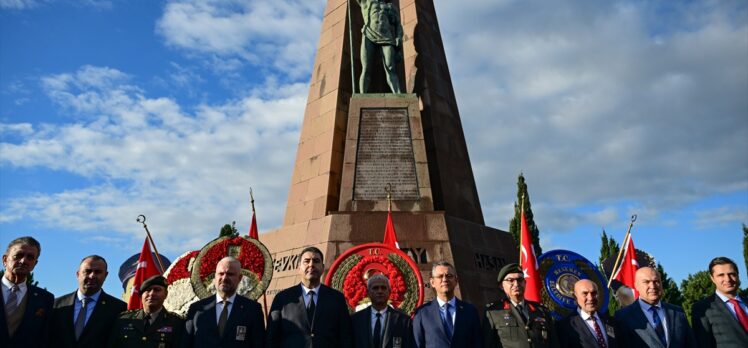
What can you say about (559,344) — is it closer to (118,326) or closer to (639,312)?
(639,312)

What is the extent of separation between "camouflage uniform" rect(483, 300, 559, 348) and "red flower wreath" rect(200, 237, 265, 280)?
13.0ft

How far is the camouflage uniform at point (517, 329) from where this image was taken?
459 cm

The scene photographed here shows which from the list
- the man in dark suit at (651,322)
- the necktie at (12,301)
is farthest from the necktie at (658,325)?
the necktie at (12,301)

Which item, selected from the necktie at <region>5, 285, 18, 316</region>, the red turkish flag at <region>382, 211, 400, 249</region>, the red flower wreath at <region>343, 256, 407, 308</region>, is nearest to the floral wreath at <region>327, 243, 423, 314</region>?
the red flower wreath at <region>343, 256, 407, 308</region>

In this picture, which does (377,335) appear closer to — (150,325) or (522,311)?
(522,311)

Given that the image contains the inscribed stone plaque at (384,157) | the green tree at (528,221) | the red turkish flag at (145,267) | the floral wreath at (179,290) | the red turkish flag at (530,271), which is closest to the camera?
the red turkish flag at (530,271)

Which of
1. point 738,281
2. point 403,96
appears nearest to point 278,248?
point 403,96

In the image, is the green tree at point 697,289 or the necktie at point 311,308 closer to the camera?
the necktie at point 311,308

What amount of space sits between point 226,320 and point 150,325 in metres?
0.65

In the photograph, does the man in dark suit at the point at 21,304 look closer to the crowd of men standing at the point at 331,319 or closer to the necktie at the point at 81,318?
the crowd of men standing at the point at 331,319

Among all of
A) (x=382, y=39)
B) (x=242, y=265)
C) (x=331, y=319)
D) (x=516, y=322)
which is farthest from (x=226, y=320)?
(x=382, y=39)

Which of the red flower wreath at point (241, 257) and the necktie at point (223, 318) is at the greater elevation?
the red flower wreath at point (241, 257)

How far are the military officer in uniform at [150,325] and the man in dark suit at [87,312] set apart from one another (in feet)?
0.34

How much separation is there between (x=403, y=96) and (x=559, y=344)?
725cm
